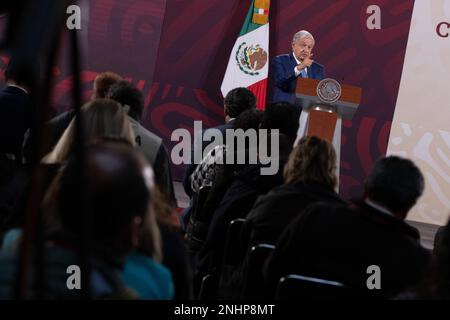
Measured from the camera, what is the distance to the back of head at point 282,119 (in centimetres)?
351

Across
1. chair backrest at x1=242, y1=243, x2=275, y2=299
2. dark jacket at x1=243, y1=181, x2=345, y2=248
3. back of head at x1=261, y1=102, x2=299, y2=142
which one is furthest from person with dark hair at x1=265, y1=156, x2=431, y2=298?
back of head at x1=261, y1=102, x2=299, y2=142

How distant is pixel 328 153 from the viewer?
2762 millimetres

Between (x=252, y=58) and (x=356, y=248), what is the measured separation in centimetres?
540

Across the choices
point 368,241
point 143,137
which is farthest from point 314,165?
point 143,137

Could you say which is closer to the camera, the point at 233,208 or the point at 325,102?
the point at 233,208

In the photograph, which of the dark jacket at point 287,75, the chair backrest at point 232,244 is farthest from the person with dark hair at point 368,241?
the dark jacket at point 287,75

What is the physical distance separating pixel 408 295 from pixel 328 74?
6.27 m

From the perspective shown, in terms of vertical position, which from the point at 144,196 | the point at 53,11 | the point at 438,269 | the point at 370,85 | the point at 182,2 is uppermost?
the point at 182,2

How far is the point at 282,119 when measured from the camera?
3.51m

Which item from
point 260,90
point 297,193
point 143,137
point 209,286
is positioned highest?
point 260,90

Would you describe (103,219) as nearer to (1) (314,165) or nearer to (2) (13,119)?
(1) (314,165)

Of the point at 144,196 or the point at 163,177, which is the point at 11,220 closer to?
the point at 144,196

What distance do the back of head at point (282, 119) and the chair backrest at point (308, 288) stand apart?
155 cm
